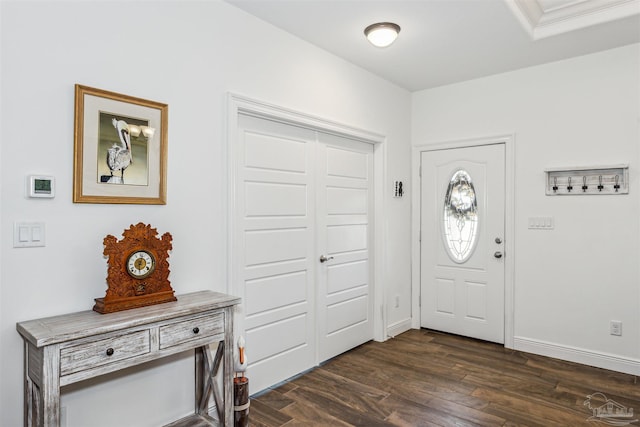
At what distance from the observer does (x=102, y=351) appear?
5.73 feet

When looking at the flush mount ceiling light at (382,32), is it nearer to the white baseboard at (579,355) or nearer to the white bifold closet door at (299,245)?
the white bifold closet door at (299,245)

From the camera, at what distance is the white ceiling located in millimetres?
2727

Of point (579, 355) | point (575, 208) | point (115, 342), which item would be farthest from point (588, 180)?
point (115, 342)

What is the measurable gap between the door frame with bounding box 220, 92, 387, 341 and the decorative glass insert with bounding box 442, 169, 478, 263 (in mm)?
784

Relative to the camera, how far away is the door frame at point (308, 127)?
8.69 feet

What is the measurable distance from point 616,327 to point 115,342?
12.5ft

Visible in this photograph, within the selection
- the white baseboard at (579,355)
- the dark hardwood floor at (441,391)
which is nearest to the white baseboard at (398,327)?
the dark hardwood floor at (441,391)

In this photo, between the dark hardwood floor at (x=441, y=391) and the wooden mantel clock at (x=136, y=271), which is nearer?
the wooden mantel clock at (x=136, y=271)

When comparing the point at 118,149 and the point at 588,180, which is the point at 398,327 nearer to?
the point at 588,180

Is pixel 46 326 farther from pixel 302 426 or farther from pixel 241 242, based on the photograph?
pixel 302 426

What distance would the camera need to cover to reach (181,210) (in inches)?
95.0

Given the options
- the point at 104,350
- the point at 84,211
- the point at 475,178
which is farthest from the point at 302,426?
the point at 475,178

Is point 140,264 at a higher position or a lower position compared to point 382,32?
lower

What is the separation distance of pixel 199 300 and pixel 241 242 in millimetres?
683
